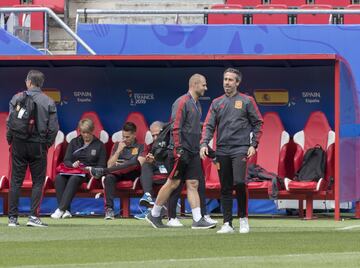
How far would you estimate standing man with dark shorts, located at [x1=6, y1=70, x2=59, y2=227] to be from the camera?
14.8 metres

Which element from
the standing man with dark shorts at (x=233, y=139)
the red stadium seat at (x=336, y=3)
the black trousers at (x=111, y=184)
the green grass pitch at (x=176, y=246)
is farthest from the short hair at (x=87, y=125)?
the red stadium seat at (x=336, y=3)

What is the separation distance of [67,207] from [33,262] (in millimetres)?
7528

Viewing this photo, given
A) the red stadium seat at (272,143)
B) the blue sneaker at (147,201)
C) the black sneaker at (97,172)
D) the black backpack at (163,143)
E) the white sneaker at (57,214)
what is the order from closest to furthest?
the black backpack at (163,143)
the blue sneaker at (147,201)
the white sneaker at (57,214)
the black sneaker at (97,172)
the red stadium seat at (272,143)

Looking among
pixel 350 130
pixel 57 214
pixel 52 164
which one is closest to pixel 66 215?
pixel 57 214

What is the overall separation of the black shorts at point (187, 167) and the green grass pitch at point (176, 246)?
0.66 meters

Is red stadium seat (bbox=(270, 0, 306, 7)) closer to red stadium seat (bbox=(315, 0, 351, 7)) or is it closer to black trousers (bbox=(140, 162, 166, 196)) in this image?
red stadium seat (bbox=(315, 0, 351, 7))

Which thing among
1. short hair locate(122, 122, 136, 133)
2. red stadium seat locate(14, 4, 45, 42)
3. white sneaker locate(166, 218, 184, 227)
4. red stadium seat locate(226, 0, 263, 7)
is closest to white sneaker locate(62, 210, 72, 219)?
short hair locate(122, 122, 136, 133)

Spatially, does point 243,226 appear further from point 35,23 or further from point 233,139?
point 35,23

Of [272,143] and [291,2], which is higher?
[291,2]

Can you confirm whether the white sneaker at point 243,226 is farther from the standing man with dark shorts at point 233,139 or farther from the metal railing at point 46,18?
the metal railing at point 46,18

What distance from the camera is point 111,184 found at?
17.6 meters

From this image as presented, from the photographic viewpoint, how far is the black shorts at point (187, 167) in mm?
14383

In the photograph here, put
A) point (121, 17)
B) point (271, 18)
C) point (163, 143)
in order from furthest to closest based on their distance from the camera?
point (121, 17) < point (271, 18) < point (163, 143)

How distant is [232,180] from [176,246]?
219 cm
